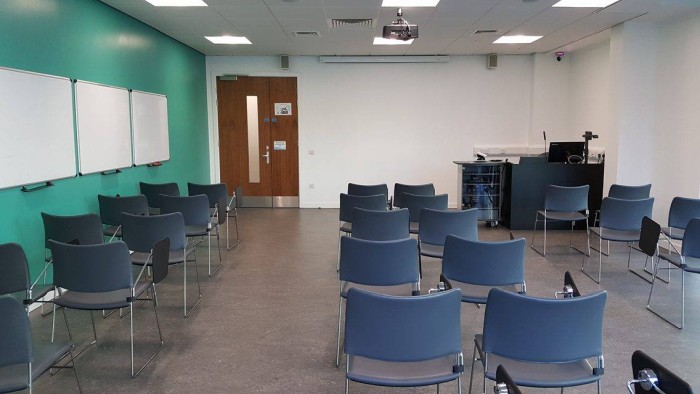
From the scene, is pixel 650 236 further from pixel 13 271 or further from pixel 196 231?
pixel 13 271

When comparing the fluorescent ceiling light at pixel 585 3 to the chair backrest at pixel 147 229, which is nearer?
the chair backrest at pixel 147 229

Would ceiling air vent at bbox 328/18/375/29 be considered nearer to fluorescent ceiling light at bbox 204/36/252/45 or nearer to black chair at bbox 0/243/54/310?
fluorescent ceiling light at bbox 204/36/252/45

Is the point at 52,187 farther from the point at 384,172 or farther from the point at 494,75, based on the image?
the point at 494,75

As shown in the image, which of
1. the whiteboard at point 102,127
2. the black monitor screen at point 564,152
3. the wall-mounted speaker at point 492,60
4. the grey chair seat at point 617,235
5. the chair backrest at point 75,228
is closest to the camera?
the chair backrest at point 75,228

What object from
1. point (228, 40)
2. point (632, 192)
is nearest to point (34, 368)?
point (632, 192)

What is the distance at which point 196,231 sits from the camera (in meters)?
5.68

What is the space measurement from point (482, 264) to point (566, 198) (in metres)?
3.48

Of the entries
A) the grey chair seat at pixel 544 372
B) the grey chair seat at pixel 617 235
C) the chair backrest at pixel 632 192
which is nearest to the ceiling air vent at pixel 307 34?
the chair backrest at pixel 632 192

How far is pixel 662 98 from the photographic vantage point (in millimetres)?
7207

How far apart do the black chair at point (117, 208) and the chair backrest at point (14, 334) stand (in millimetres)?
3024

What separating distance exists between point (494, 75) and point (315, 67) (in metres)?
3.71

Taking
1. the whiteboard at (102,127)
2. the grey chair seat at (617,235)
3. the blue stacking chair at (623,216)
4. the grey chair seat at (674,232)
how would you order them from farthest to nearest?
the whiteboard at (102,127), the blue stacking chair at (623,216), the grey chair seat at (617,235), the grey chair seat at (674,232)

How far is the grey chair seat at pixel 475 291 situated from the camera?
3441 mm

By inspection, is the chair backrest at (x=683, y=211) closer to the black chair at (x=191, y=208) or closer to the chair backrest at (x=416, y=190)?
the chair backrest at (x=416, y=190)
